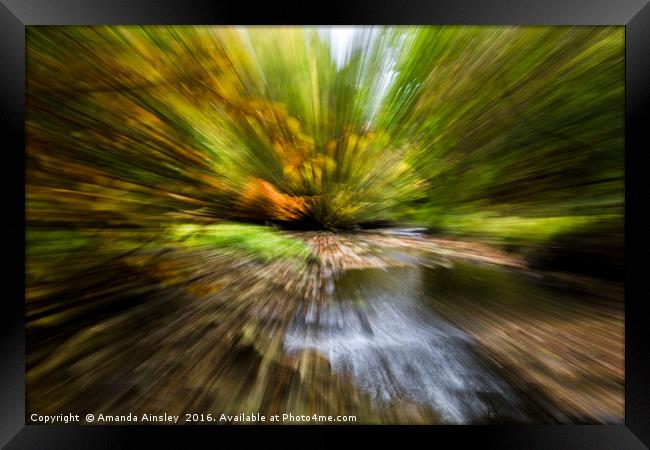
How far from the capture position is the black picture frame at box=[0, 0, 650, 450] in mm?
530

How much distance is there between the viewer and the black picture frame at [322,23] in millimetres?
530

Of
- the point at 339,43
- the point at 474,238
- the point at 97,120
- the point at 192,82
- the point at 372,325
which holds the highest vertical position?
the point at 339,43

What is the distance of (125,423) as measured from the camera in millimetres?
559

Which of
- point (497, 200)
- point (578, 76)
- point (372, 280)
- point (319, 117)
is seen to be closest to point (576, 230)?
point (497, 200)

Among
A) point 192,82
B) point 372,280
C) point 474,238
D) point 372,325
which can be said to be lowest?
point 372,325

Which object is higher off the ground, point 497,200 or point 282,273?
point 497,200

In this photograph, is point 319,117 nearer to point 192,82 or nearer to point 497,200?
point 192,82

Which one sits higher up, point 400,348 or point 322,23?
point 322,23

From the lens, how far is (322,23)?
0.54 metres

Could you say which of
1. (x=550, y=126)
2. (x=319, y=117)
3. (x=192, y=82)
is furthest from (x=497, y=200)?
(x=192, y=82)

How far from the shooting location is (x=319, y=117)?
0.57 meters

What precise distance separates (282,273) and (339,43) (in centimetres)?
59

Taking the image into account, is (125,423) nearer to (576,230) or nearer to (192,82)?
(192,82)

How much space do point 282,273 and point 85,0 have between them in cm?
79
